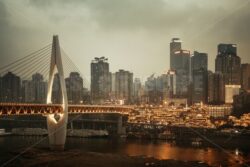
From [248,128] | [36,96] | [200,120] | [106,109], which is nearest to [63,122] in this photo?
[106,109]

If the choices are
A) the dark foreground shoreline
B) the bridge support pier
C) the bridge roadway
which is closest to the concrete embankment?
the bridge roadway

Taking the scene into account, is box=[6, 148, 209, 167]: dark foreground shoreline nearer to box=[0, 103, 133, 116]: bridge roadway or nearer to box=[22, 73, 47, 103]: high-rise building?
box=[0, 103, 133, 116]: bridge roadway

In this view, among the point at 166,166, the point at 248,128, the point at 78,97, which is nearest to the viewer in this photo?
the point at 166,166

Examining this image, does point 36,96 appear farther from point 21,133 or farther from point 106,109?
point 106,109

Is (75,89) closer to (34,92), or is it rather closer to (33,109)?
(34,92)

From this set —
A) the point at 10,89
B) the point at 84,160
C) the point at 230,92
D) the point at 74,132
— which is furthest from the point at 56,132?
the point at 230,92

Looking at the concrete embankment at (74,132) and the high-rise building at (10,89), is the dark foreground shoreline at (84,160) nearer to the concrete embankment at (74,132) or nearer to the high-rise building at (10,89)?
the concrete embankment at (74,132)
